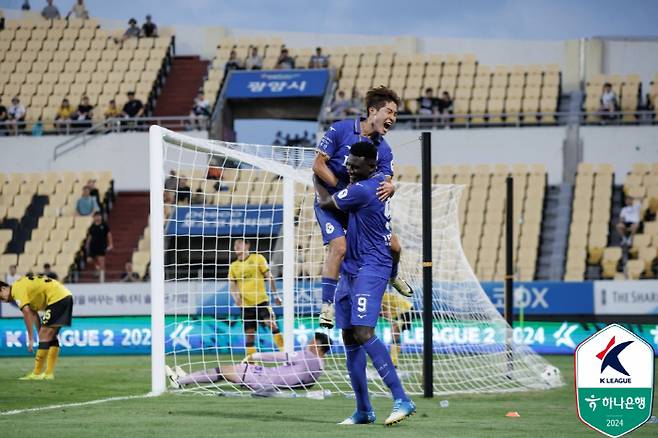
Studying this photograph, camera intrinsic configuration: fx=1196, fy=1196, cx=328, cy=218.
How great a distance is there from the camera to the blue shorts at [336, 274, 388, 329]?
8.99 m

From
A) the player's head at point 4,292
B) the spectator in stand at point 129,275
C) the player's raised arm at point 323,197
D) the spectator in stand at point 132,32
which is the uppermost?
the spectator in stand at point 132,32

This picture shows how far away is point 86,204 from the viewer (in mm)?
29438

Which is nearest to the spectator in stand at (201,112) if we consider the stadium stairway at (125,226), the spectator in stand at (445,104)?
the stadium stairway at (125,226)

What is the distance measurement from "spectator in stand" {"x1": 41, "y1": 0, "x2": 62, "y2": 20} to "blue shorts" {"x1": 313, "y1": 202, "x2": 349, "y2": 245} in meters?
A: 28.6

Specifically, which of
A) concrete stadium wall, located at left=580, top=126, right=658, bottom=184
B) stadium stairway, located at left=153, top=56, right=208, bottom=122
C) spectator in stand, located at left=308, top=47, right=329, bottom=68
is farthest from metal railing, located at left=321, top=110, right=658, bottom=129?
stadium stairway, located at left=153, top=56, right=208, bottom=122

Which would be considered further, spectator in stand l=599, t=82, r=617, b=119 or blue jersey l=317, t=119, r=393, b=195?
spectator in stand l=599, t=82, r=617, b=119

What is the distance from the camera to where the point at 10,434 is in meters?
8.32

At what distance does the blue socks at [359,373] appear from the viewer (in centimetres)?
924

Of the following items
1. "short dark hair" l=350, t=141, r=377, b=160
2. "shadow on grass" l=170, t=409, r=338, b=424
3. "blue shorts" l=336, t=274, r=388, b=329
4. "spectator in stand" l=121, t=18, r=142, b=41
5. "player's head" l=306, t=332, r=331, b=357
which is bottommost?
"shadow on grass" l=170, t=409, r=338, b=424

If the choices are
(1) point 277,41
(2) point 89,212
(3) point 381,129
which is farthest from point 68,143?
(3) point 381,129

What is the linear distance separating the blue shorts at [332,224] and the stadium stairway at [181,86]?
79.6 ft

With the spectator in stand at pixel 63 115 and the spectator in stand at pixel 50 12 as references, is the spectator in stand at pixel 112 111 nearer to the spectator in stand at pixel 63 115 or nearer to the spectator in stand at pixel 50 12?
the spectator in stand at pixel 63 115

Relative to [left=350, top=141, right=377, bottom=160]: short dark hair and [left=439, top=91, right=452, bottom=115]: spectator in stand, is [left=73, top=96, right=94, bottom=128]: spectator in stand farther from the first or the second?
[left=350, top=141, right=377, bottom=160]: short dark hair

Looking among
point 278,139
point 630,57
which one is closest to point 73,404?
point 278,139
